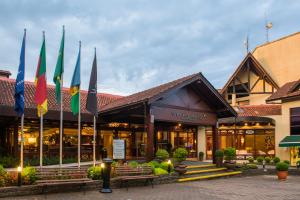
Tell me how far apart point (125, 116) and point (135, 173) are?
799 centimetres

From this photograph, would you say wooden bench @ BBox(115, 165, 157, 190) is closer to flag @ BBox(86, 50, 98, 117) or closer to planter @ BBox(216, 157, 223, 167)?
flag @ BBox(86, 50, 98, 117)

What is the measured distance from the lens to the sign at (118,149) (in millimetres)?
16781

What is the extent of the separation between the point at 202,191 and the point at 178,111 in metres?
6.49

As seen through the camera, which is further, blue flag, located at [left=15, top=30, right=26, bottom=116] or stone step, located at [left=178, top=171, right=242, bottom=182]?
stone step, located at [left=178, top=171, right=242, bottom=182]

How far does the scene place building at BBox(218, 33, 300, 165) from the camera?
99.6 ft

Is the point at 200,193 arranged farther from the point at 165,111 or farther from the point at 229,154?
the point at 229,154

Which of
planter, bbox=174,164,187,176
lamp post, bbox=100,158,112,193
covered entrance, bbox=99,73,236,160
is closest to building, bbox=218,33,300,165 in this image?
covered entrance, bbox=99,73,236,160

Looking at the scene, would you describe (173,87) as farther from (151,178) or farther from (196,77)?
(151,178)

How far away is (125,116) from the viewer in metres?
→ 23.0

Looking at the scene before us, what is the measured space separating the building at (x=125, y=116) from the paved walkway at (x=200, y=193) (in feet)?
11.7

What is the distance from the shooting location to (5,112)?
19.0 metres

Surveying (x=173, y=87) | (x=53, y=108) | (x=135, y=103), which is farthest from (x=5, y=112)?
(x=173, y=87)

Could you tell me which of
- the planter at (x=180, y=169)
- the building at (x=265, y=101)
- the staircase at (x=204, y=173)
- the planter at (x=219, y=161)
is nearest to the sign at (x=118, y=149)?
the planter at (x=180, y=169)

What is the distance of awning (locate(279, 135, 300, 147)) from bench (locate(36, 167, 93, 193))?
20.1 metres
